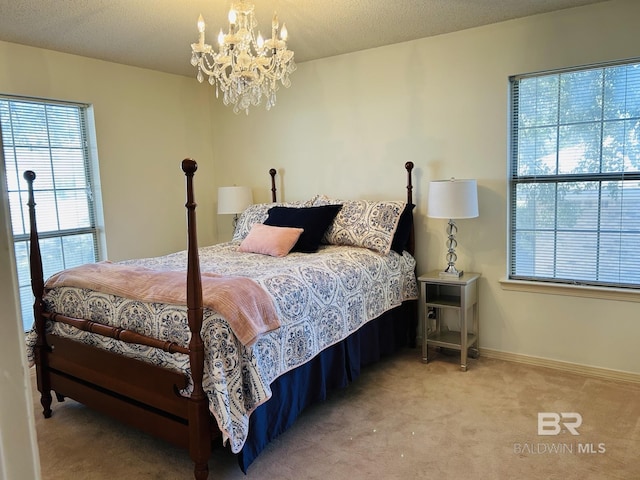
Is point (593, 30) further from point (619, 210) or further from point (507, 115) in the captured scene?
point (619, 210)

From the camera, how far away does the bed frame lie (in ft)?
6.28

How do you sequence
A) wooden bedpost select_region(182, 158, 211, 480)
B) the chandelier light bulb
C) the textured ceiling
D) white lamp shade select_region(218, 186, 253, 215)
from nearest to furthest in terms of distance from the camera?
1. wooden bedpost select_region(182, 158, 211, 480)
2. the chandelier light bulb
3. the textured ceiling
4. white lamp shade select_region(218, 186, 253, 215)

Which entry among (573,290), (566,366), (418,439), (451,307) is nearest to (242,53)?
(451,307)

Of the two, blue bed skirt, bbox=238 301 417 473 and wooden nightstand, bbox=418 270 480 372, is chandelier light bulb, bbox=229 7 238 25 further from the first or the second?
wooden nightstand, bbox=418 270 480 372

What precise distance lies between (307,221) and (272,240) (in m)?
0.31

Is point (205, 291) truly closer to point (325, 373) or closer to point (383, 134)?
point (325, 373)

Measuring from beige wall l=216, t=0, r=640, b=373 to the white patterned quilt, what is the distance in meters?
0.69

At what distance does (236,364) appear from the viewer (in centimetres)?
194

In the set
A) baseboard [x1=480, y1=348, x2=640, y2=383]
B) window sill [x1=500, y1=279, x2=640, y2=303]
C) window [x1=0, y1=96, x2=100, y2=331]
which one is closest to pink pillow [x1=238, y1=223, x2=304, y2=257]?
window [x1=0, y1=96, x2=100, y2=331]

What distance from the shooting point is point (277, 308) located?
7.23 feet

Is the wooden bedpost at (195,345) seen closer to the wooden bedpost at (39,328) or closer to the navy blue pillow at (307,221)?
the wooden bedpost at (39,328)

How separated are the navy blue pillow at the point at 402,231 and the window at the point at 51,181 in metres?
2.48

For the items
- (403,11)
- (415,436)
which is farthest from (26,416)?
(403,11)

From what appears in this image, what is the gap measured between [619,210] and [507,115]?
95 cm
